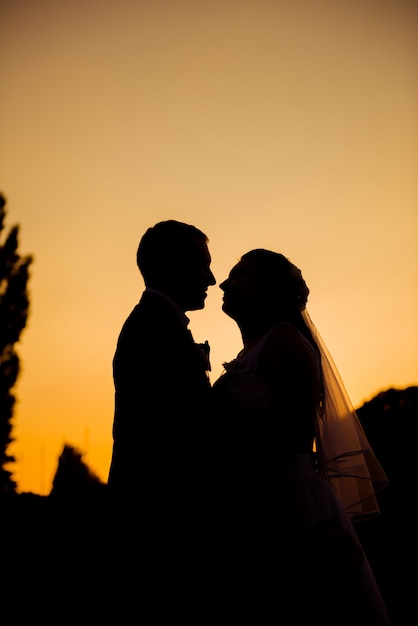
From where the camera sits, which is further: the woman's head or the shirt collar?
the woman's head

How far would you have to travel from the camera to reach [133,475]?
4070 mm

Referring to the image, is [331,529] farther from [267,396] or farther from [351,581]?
[267,396]

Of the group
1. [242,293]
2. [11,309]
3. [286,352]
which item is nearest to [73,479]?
[242,293]

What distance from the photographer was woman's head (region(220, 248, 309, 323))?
17.8 ft

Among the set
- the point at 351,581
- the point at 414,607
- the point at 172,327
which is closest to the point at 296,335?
the point at 172,327

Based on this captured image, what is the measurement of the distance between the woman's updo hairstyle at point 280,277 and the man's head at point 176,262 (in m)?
0.60

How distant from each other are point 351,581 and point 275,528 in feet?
1.85

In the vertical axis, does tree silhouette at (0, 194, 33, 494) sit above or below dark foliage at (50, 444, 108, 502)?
above

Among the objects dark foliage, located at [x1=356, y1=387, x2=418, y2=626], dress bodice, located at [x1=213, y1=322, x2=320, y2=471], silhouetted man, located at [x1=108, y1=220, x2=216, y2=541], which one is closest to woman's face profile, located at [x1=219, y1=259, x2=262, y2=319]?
silhouetted man, located at [x1=108, y1=220, x2=216, y2=541]

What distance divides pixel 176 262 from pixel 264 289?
88cm

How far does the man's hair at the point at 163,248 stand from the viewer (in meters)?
4.95

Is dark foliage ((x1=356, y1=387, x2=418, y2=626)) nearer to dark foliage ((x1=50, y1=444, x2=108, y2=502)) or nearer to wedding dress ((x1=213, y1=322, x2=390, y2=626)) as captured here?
wedding dress ((x1=213, y1=322, x2=390, y2=626))

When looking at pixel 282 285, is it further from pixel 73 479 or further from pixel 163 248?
pixel 73 479

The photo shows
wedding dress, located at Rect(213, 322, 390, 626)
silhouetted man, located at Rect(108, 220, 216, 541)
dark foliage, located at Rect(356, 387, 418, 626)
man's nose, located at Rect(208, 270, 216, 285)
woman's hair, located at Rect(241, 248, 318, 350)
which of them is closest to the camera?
silhouetted man, located at Rect(108, 220, 216, 541)
